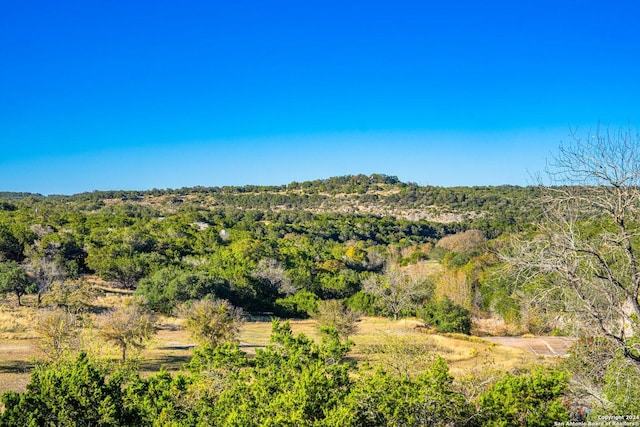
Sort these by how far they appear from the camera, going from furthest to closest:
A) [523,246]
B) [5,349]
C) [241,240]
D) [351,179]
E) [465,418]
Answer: [351,179]
[241,240]
[5,349]
[465,418]
[523,246]

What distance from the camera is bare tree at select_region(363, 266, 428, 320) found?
45281 mm

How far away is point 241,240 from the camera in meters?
64.2

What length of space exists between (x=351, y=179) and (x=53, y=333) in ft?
484

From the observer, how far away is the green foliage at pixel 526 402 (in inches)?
394

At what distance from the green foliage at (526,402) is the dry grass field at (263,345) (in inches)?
131

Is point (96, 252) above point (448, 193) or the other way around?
the other way around

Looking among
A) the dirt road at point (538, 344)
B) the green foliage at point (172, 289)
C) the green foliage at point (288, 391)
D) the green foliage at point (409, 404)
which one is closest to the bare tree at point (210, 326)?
the green foliage at point (288, 391)

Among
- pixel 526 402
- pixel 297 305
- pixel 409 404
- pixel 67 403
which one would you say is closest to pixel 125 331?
pixel 67 403

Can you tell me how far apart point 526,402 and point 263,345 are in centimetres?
2300

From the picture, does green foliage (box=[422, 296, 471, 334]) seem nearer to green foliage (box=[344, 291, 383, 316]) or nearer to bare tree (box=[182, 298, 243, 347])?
green foliage (box=[344, 291, 383, 316])

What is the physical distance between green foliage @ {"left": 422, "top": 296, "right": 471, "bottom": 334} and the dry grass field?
1.82m

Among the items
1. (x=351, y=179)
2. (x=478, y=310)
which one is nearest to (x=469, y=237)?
(x=478, y=310)

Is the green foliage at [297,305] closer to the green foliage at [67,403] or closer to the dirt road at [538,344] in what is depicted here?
the dirt road at [538,344]

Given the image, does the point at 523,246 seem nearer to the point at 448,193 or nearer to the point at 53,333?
the point at 53,333
